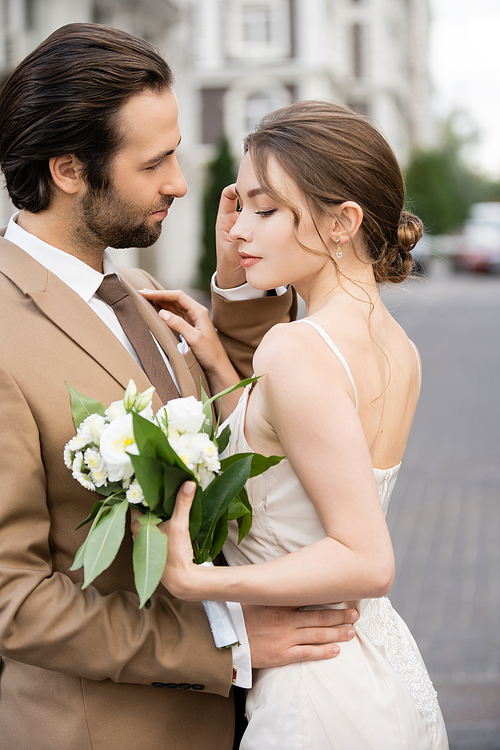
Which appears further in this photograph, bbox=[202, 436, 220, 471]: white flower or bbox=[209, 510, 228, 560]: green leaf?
bbox=[209, 510, 228, 560]: green leaf

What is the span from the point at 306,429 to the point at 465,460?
278 inches

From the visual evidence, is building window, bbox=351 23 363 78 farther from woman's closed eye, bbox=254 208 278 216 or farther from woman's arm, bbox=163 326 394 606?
woman's arm, bbox=163 326 394 606

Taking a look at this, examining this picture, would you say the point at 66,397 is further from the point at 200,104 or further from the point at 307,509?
the point at 200,104

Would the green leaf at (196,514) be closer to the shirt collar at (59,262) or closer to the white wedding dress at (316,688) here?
the white wedding dress at (316,688)

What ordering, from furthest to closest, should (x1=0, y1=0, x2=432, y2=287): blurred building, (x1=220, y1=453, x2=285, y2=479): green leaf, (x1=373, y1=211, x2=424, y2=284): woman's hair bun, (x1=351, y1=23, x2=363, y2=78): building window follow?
(x1=351, y1=23, x2=363, y2=78): building window → (x1=0, y1=0, x2=432, y2=287): blurred building → (x1=373, y1=211, x2=424, y2=284): woman's hair bun → (x1=220, y1=453, x2=285, y2=479): green leaf

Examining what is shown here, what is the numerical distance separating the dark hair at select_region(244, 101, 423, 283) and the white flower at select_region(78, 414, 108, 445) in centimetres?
65

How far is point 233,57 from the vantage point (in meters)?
34.4

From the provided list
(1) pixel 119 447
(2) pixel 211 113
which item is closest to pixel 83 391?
(1) pixel 119 447

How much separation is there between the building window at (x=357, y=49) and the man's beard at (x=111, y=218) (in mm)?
46461

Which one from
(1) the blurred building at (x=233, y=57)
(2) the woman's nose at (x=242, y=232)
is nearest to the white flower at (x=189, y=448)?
(2) the woman's nose at (x=242, y=232)

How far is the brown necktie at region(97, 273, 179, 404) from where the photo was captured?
2078 millimetres

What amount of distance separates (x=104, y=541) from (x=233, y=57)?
35660 mm

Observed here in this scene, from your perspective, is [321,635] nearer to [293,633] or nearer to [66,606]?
[293,633]

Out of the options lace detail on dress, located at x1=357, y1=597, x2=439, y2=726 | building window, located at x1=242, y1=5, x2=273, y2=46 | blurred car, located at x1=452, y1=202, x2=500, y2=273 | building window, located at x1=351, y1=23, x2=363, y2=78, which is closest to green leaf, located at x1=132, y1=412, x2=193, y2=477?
lace detail on dress, located at x1=357, y1=597, x2=439, y2=726
